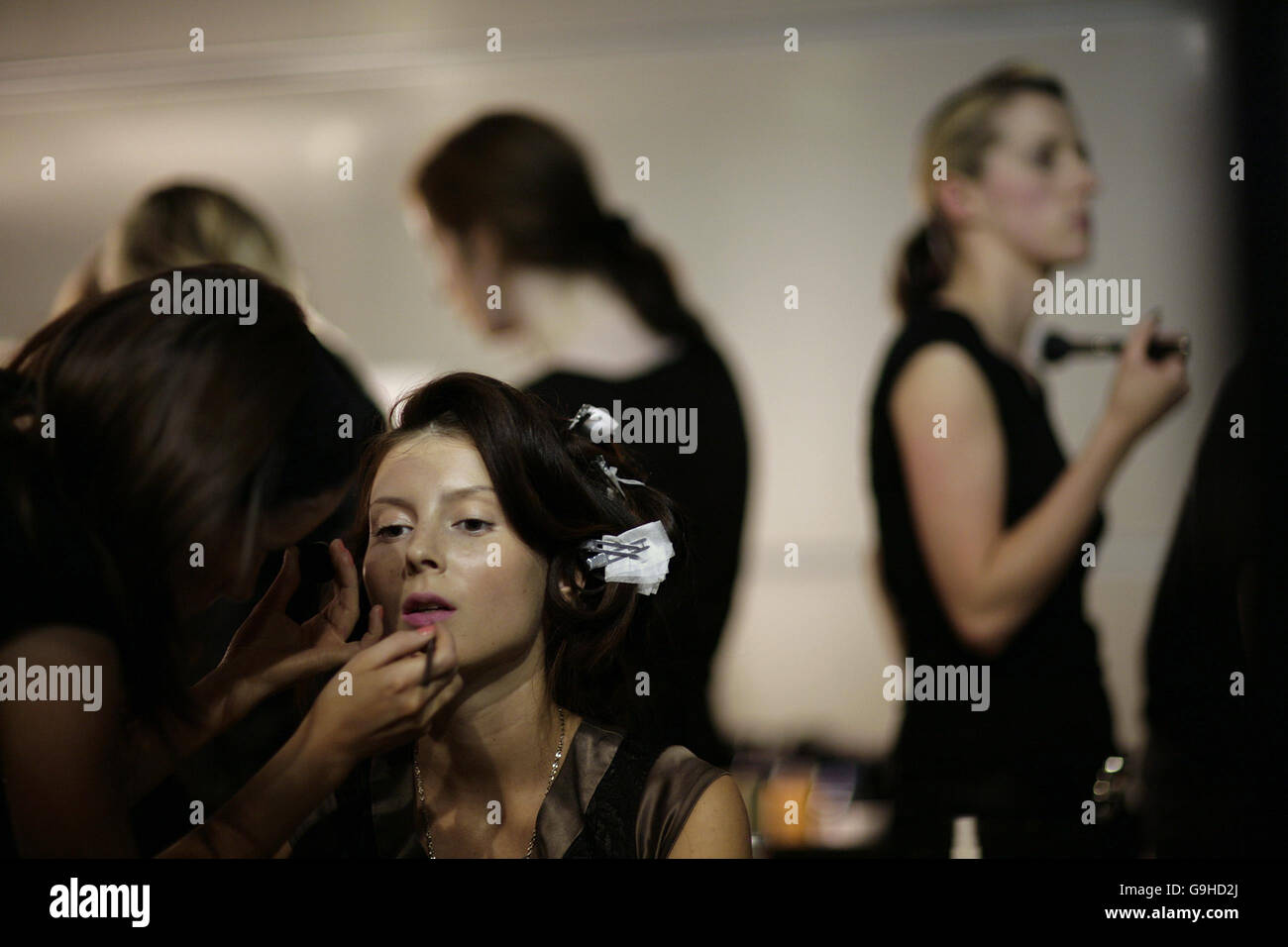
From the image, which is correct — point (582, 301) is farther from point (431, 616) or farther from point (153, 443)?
point (153, 443)

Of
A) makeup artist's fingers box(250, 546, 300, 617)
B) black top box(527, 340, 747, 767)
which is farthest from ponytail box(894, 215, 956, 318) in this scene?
makeup artist's fingers box(250, 546, 300, 617)

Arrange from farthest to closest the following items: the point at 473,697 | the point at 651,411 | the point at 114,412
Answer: the point at 651,411
the point at 114,412
the point at 473,697

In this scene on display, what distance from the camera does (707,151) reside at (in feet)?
7.80

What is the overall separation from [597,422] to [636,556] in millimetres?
326

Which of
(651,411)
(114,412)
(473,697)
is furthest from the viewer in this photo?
(651,411)

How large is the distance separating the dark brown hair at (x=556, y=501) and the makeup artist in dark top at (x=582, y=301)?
0.25 meters

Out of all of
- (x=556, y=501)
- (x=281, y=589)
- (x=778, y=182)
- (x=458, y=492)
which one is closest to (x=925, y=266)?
(x=778, y=182)

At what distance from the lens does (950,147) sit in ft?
7.74

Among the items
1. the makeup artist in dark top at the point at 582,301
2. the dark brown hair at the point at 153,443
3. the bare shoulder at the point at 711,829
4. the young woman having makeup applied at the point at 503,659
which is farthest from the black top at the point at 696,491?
the dark brown hair at the point at 153,443

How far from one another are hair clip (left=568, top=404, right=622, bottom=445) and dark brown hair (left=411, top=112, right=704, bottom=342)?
0.22 meters

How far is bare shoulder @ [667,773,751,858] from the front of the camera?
6.16 feet
